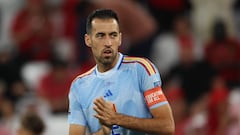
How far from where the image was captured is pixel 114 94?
6.32m

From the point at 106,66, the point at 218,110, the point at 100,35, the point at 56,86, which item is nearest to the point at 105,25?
the point at 100,35

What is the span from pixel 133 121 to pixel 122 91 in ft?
1.16

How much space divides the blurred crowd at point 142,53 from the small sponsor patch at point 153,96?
14.3ft

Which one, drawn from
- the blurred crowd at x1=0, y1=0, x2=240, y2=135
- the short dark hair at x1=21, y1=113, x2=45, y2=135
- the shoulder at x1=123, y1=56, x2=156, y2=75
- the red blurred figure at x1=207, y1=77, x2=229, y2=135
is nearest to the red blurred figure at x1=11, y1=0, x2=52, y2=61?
the blurred crowd at x1=0, y1=0, x2=240, y2=135

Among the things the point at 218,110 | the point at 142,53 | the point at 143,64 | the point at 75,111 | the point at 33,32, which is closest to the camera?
the point at 143,64

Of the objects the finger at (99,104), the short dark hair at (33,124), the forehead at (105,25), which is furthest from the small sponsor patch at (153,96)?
the short dark hair at (33,124)

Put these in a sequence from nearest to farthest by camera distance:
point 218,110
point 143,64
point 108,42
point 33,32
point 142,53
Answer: point 108,42
point 143,64
point 218,110
point 142,53
point 33,32

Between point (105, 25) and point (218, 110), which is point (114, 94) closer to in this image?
point (105, 25)

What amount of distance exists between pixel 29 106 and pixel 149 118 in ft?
16.8

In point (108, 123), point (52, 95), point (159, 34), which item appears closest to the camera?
point (108, 123)

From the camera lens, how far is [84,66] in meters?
12.2

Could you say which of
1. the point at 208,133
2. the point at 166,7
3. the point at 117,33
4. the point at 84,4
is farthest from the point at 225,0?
the point at 117,33

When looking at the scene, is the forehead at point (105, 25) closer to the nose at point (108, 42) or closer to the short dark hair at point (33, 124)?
the nose at point (108, 42)

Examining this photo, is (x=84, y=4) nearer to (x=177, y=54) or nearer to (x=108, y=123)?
(x=177, y=54)
